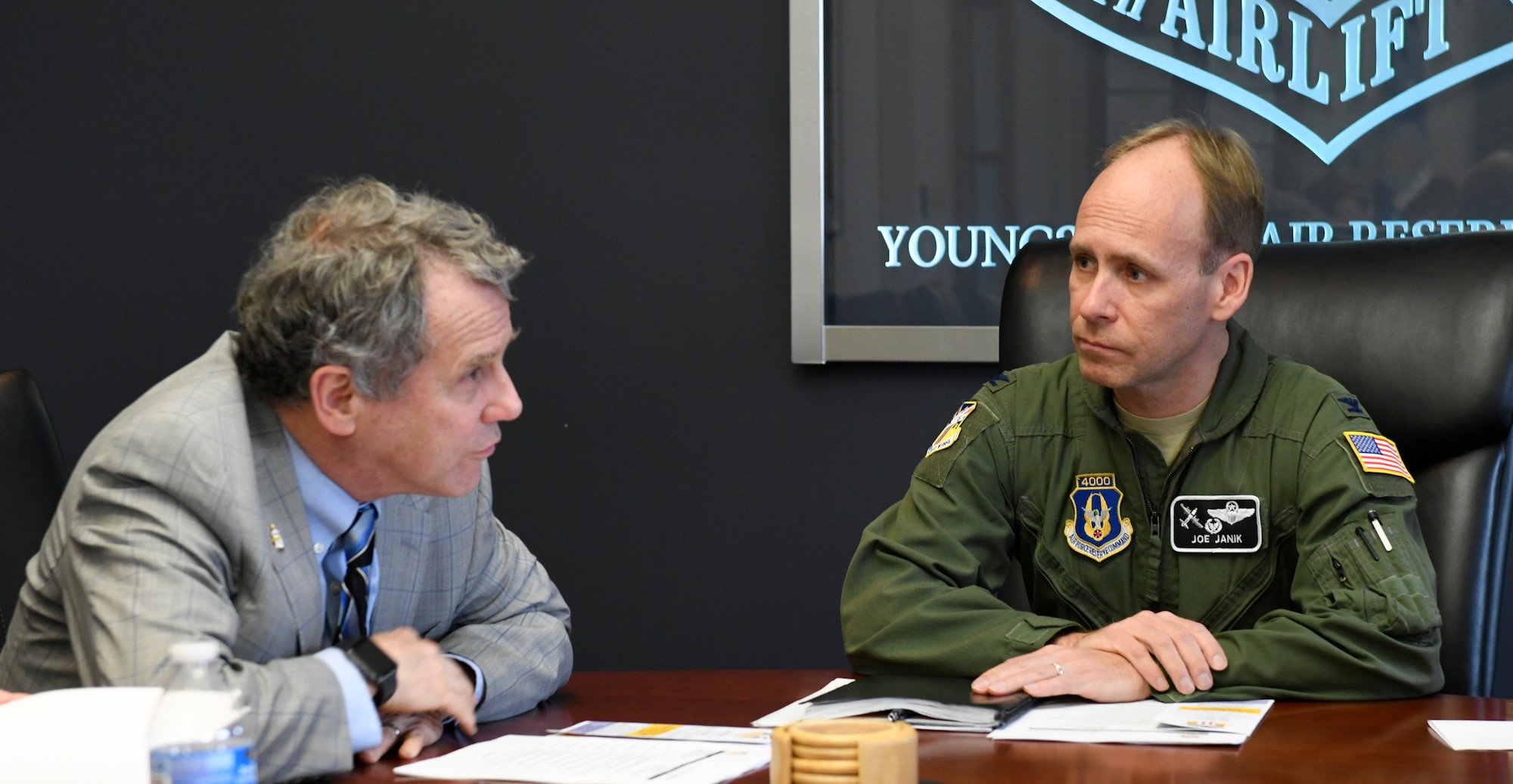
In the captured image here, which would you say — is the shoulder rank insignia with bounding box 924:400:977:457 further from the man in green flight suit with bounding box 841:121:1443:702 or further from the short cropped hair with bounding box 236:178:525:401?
the short cropped hair with bounding box 236:178:525:401

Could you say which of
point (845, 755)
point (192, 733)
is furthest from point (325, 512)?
point (845, 755)

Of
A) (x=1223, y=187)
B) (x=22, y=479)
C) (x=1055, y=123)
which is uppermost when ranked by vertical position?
(x=1055, y=123)

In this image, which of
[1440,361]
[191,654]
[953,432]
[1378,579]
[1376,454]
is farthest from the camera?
[953,432]

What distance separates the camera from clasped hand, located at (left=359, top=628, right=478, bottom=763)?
1.35 meters

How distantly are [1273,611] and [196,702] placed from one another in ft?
4.11

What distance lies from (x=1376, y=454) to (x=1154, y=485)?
0.91 feet

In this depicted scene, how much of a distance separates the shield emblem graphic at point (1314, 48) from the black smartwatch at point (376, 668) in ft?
6.44

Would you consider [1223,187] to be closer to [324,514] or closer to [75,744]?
[324,514]

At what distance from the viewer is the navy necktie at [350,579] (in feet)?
5.11

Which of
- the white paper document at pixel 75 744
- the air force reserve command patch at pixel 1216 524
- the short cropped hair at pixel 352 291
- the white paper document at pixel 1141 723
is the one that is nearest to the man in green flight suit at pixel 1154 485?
the air force reserve command patch at pixel 1216 524

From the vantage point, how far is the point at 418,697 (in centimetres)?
138

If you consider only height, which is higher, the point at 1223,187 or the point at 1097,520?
the point at 1223,187

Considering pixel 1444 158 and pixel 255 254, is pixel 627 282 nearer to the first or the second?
pixel 255 254

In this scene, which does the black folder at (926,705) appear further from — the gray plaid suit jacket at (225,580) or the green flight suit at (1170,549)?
the gray plaid suit jacket at (225,580)
